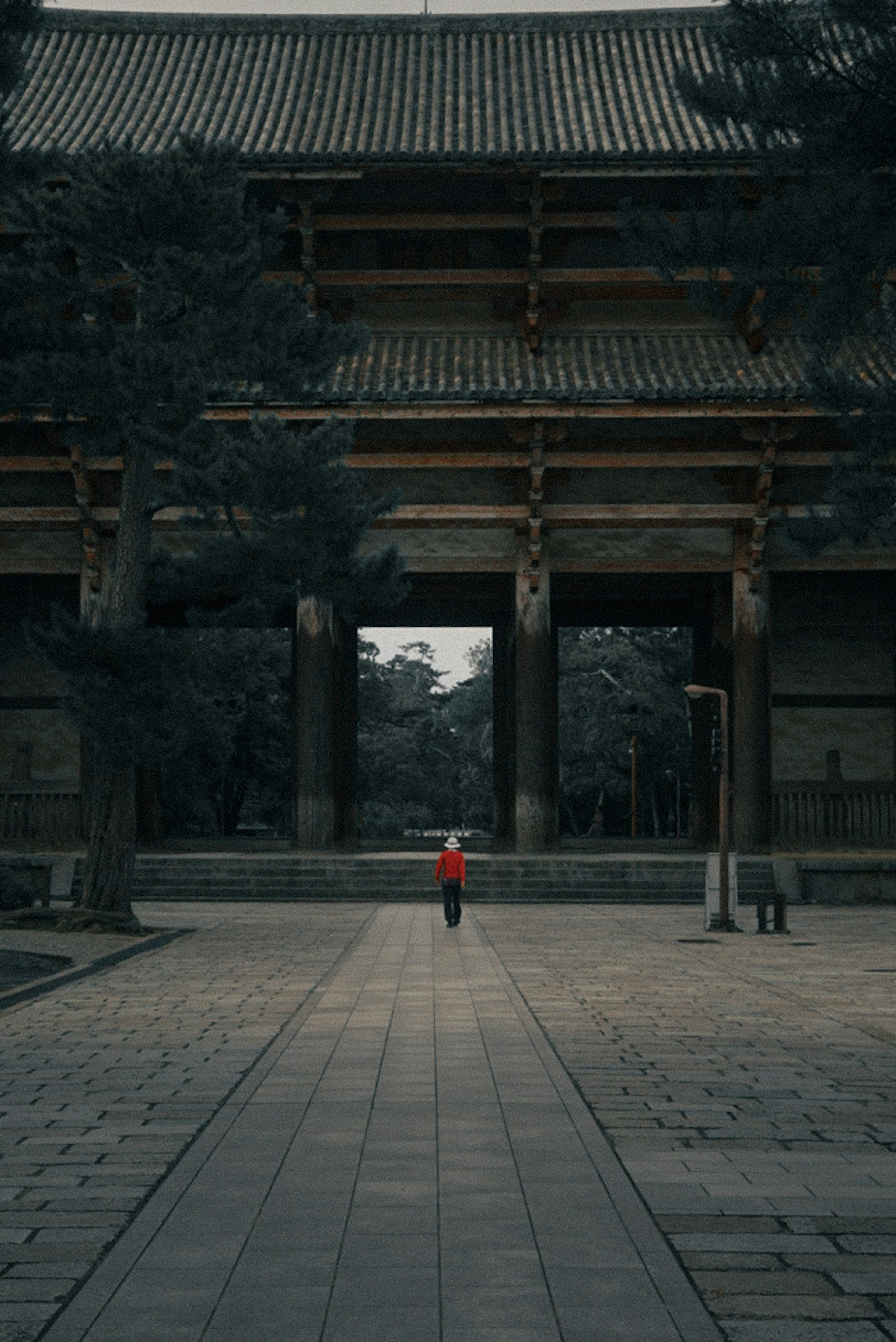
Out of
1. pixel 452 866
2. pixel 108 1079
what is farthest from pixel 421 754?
pixel 108 1079

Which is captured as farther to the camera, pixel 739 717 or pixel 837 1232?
pixel 739 717

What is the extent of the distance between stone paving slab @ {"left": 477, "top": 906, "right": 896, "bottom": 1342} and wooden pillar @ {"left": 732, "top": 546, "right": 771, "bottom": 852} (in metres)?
7.83

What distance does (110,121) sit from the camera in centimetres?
2561

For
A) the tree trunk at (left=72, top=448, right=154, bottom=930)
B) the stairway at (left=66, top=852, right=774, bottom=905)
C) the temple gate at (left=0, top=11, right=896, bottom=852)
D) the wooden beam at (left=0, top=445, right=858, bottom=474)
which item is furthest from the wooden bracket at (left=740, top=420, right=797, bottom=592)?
the tree trunk at (left=72, top=448, right=154, bottom=930)

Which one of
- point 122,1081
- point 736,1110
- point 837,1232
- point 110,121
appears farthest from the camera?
point 110,121

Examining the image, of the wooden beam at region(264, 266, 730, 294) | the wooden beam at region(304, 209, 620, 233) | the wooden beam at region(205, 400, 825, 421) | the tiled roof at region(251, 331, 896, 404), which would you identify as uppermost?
the wooden beam at region(304, 209, 620, 233)

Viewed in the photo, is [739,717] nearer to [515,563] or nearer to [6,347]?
[515,563]

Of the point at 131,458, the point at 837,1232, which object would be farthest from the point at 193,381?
the point at 837,1232

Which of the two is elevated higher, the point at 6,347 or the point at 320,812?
the point at 6,347

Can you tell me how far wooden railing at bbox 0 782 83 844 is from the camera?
22750 mm

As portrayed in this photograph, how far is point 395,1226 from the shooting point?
181 inches

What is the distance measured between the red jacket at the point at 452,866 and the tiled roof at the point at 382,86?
10.8 m

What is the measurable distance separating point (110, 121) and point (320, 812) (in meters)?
12.5

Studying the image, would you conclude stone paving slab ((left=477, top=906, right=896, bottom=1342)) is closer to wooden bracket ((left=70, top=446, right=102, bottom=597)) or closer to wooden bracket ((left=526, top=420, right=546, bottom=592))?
wooden bracket ((left=526, top=420, right=546, bottom=592))
